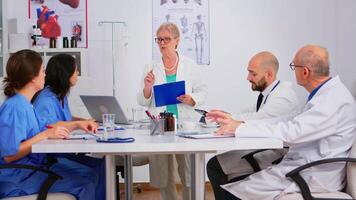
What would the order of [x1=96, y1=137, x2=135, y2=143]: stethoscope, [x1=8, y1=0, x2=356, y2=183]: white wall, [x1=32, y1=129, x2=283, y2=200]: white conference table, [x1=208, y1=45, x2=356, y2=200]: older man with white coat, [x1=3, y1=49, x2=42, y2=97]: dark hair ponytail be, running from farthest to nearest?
[x1=8, y1=0, x2=356, y2=183]: white wall, [x1=3, y1=49, x2=42, y2=97]: dark hair ponytail, [x1=208, y1=45, x2=356, y2=200]: older man with white coat, [x1=96, y1=137, x2=135, y2=143]: stethoscope, [x1=32, y1=129, x2=283, y2=200]: white conference table

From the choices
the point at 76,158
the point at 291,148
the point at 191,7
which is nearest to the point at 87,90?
the point at 191,7

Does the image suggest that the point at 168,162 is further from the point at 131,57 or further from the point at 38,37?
the point at 38,37

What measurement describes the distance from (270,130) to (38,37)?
3163mm

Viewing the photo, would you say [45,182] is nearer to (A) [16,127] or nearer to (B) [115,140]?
(A) [16,127]

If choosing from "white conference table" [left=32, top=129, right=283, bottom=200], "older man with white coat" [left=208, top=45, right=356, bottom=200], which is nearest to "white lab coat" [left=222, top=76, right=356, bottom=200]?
"older man with white coat" [left=208, top=45, right=356, bottom=200]

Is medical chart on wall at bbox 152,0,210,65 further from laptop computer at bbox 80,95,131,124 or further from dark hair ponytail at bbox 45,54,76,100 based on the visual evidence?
dark hair ponytail at bbox 45,54,76,100

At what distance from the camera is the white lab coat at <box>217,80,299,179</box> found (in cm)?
282

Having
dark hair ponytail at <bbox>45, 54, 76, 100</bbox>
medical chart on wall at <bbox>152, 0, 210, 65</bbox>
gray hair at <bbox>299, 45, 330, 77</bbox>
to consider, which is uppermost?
medical chart on wall at <bbox>152, 0, 210, 65</bbox>

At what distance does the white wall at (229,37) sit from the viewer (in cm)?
471

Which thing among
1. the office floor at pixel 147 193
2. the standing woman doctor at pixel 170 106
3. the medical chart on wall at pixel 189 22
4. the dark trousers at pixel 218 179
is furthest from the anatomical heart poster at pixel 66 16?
the dark trousers at pixel 218 179

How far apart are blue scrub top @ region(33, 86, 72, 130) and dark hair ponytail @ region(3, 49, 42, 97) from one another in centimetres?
22

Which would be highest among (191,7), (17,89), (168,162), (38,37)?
(191,7)

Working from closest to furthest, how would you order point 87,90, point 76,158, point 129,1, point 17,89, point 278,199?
point 278,199 < point 17,89 < point 76,158 < point 87,90 < point 129,1

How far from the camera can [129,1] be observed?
15.5ft
